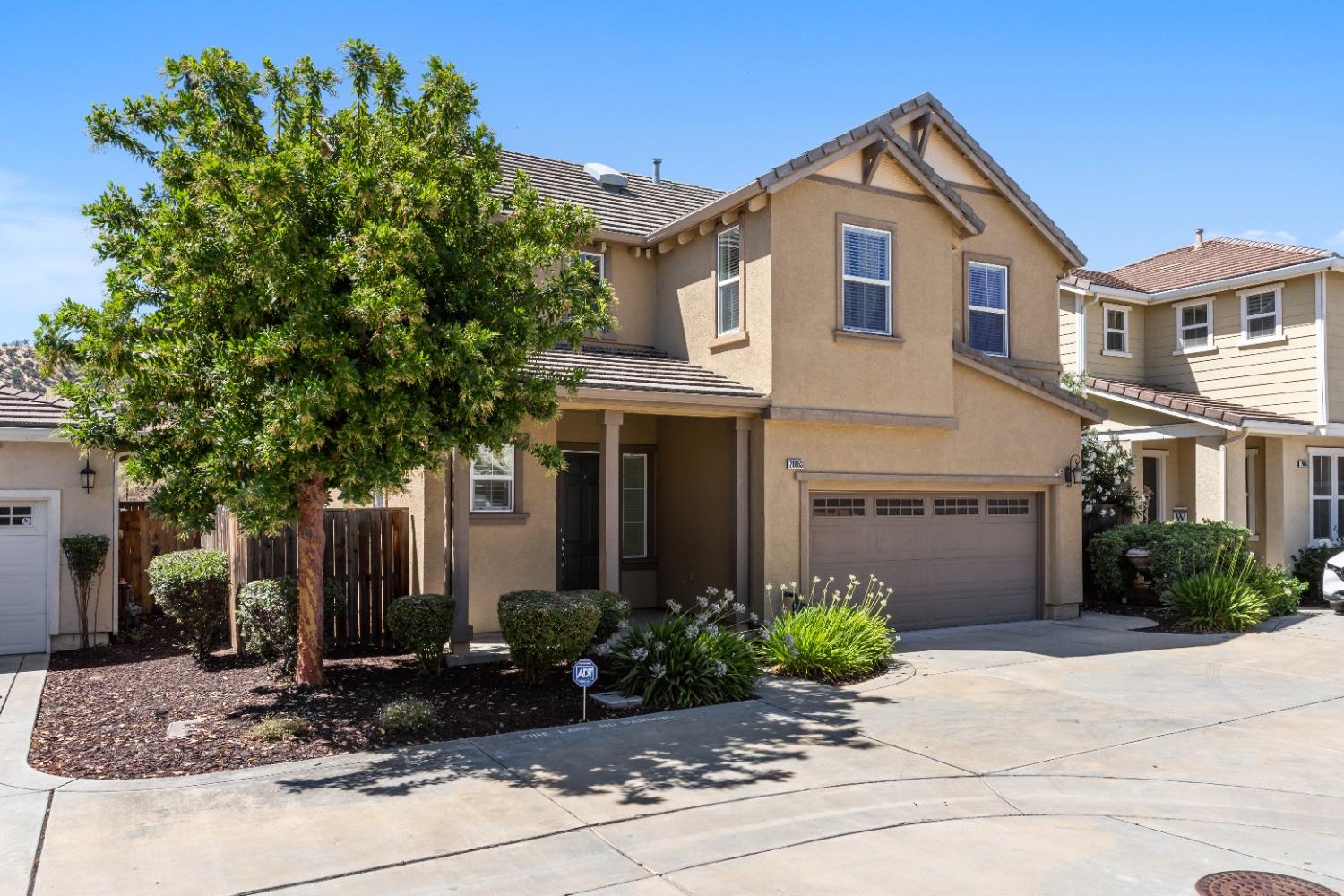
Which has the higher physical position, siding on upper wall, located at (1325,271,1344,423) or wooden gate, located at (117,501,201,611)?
siding on upper wall, located at (1325,271,1344,423)

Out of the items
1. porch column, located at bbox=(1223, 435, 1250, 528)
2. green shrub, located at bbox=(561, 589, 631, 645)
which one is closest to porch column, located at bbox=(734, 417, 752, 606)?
green shrub, located at bbox=(561, 589, 631, 645)

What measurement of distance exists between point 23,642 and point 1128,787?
12.4 meters

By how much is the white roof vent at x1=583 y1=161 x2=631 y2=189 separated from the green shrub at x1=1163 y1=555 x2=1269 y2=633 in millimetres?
11102

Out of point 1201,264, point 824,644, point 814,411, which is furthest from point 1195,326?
point 824,644

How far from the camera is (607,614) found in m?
10.7

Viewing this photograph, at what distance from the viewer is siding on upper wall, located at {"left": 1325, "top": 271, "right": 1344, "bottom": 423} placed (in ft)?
61.4

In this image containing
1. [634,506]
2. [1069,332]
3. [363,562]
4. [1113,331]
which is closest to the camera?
[363,562]

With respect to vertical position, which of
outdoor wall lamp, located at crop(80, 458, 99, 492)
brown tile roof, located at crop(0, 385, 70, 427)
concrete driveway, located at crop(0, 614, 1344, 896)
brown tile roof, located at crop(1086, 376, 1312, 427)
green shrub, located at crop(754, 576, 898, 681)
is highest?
brown tile roof, located at crop(1086, 376, 1312, 427)

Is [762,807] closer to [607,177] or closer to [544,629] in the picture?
[544,629]

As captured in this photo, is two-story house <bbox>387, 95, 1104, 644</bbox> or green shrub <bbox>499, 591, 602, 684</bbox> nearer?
green shrub <bbox>499, 591, 602, 684</bbox>

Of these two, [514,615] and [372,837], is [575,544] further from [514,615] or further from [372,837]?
[372,837]

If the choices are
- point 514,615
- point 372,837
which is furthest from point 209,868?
point 514,615

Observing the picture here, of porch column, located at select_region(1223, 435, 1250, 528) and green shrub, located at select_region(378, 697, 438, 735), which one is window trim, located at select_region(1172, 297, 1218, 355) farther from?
green shrub, located at select_region(378, 697, 438, 735)

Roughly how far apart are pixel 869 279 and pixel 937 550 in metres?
4.11
